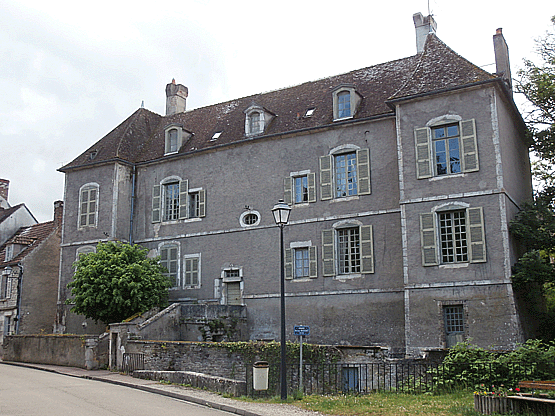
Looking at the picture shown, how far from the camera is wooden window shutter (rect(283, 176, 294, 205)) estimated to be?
23344 millimetres

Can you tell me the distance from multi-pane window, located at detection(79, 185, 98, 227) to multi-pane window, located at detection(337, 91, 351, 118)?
40.1ft

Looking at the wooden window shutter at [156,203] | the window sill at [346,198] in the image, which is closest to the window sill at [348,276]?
the window sill at [346,198]

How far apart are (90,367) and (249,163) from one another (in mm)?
10046

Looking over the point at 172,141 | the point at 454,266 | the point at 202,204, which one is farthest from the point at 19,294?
the point at 454,266

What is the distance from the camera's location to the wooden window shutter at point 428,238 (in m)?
18.8

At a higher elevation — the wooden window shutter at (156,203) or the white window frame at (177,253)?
the wooden window shutter at (156,203)

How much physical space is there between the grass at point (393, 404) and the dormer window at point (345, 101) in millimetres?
12190

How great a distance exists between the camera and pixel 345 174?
→ 883 inches

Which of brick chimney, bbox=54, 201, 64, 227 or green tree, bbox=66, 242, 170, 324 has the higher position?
brick chimney, bbox=54, 201, 64, 227

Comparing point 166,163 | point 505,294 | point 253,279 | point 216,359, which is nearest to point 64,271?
point 166,163

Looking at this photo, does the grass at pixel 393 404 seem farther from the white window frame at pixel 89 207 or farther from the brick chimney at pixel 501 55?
the white window frame at pixel 89 207

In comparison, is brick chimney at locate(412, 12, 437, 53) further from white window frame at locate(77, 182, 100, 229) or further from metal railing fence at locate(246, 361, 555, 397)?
white window frame at locate(77, 182, 100, 229)

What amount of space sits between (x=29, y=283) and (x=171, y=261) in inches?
372

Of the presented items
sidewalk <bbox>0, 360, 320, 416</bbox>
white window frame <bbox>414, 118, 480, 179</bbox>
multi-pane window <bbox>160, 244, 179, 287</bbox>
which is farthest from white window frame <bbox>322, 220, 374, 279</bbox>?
sidewalk <bbox>0, 360, 320, 416</bbox>
